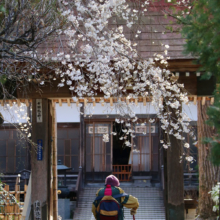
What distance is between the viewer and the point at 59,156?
13555 mm

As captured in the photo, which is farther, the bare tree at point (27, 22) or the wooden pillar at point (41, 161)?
the wooden pillar at point (41, 161)

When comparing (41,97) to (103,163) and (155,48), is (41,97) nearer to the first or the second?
(155,48)

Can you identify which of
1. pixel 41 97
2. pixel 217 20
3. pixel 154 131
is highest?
pixel 217 20

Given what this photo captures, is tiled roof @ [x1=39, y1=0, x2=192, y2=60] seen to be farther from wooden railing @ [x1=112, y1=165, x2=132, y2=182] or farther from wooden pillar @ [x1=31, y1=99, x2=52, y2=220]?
wooden railing @ [x1=112, y1=165, x2=132, y2=182]

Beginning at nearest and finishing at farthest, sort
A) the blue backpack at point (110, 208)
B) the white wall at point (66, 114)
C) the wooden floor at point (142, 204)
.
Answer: the blue backpack at point (110, 208)
the wooden floor at point (142, 204)
the white wall at point (66, 114)

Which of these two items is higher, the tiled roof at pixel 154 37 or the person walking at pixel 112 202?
the tiled roof at pixel 154 37

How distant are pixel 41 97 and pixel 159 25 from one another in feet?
8.52

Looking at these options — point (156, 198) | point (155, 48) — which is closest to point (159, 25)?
point (155, 48)

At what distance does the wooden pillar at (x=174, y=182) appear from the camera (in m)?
6.38

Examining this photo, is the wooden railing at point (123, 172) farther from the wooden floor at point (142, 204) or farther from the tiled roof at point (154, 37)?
the tiled roof at point (154, 37)

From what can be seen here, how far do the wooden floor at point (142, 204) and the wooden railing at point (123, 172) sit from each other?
715mm

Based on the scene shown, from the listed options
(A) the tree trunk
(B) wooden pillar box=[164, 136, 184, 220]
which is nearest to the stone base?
(A) the tree trunk

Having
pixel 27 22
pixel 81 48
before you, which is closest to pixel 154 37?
pixel 81 48

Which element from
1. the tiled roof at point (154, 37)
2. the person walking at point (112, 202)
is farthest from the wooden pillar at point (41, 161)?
the person walking at point (112, 202)
